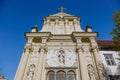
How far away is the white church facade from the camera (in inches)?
604

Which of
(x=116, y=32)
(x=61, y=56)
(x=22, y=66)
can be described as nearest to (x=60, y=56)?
(x=61, y=56)

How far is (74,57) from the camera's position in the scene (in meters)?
17.4

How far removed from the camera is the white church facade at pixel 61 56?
1534 cm

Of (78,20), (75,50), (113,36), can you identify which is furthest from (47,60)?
(78,20)

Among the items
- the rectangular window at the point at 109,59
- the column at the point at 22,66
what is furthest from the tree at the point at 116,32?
the column at the point at 22,66

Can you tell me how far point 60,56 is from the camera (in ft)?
57.3

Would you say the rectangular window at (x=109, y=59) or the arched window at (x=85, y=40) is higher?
the arched window at (x=85, y=40)

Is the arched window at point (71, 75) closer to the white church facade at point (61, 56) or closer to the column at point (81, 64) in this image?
the white church facade at point (61, 56)

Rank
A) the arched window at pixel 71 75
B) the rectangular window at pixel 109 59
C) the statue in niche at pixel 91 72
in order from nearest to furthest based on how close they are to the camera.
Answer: the statue in niche at pixel 91 72, the arched window at pixel 71 75, the rectangular window at pixel 109 59

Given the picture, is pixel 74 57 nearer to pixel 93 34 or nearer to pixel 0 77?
pixel 93 34

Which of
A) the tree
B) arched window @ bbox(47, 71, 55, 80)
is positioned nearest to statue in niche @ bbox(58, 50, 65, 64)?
arched window @ bbox(47, 71, 55, 80)

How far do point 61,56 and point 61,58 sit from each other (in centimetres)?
31

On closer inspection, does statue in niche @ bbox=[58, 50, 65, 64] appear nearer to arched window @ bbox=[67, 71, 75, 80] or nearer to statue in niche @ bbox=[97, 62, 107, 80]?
arched window @ bbox=[67, 71, 75, 80]

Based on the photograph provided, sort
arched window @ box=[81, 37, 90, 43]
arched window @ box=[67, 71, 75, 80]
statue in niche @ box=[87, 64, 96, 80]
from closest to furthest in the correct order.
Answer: statue in niche @ box=[87, 64, 96, 80] → arched window @ box=[67, 71, 75, 80] → arched window @ box=[81, 37, 90, 43]
